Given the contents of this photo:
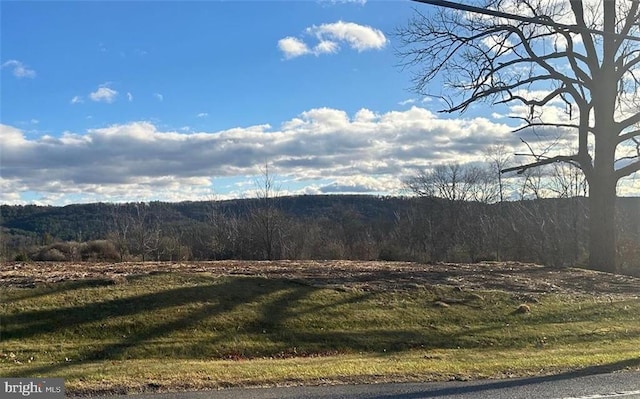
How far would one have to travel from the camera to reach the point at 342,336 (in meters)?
12.5

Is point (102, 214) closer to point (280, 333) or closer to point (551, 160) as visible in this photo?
point (551, 160)

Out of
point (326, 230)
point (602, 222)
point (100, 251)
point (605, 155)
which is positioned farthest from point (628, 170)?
point (326, 230)

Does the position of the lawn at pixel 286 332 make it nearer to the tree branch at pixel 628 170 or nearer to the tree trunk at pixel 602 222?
the tree trunk at pixel 602 222

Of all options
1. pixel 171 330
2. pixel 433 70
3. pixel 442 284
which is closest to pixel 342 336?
pixel 171 330

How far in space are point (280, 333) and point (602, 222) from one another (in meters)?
14.5

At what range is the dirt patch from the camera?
14.9 meters

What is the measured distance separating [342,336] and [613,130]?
47.9 feet

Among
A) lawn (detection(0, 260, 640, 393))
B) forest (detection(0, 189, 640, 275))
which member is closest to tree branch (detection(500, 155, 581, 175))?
lawn (detection(0, 260, 640, 393))

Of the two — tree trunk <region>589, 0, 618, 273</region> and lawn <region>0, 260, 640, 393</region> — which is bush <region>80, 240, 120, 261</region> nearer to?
lawn <region>0, 260, 640, 393</region>

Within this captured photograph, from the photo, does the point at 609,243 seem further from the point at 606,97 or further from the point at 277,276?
the point at 277,276

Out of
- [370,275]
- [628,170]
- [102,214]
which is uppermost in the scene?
[628,170]

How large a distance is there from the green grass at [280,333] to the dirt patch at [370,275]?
0.64 meters

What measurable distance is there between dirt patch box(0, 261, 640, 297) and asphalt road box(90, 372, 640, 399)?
7.33 metres

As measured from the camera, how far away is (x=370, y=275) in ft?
55.7
